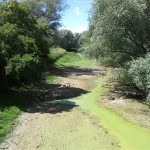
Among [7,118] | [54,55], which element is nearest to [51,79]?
[7,118]

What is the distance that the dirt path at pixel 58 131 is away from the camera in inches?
693

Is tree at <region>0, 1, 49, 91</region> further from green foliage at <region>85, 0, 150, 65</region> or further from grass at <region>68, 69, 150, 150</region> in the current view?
green foliage at <region>85, 0, 150, 65</region>

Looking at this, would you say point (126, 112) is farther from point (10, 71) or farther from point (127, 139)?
point (10, 71)

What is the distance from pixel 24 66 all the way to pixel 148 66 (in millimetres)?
8528

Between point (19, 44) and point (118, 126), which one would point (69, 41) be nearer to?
point (19, 44)

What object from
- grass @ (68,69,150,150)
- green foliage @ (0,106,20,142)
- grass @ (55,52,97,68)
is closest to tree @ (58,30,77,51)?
grass @ (55,52,97,68)

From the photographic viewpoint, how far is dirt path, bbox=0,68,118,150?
57.7 ft

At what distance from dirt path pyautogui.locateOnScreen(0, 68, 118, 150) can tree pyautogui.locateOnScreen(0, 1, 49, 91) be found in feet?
9.92

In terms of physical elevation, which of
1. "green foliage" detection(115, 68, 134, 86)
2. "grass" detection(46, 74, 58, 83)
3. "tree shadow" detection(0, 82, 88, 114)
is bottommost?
"tree shadow" detection(0, 82, 88, 114)

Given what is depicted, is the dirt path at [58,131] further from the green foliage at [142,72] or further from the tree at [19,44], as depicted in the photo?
the green foliage at [142,72]

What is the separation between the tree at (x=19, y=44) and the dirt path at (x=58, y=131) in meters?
3.02

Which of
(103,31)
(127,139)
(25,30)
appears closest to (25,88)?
(25,30)

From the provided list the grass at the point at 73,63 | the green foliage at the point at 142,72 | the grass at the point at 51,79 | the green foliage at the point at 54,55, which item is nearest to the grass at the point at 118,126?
the green foliage at the point at 142,72

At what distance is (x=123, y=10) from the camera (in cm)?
2758
